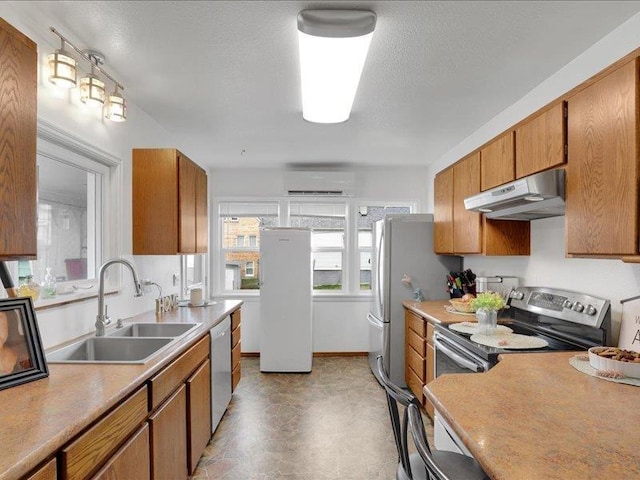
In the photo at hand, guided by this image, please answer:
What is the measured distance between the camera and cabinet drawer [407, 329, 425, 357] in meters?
3.24

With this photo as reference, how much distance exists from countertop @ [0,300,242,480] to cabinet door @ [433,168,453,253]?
2.57 m

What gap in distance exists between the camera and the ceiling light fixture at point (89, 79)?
1819mm

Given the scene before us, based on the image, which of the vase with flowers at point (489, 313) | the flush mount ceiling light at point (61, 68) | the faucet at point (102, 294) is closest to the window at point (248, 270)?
the faucet at point (102, 294)

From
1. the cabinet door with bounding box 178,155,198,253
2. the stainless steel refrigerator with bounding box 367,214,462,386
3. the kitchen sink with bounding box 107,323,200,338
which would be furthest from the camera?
the stainless steel refrigerator with bounding box 367,214,462,386

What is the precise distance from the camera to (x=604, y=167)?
5.37ft

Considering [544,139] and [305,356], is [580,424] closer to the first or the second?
[544,139]

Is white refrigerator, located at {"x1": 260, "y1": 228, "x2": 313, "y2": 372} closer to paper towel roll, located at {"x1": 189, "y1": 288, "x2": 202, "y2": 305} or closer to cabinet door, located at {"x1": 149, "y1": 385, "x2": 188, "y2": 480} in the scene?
paper towel roll, located at {"x1": 189, "y1": 288, "x2": 202, "y2": 305}

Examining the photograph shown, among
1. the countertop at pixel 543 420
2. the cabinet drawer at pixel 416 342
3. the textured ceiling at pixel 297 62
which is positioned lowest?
the cabinet drawer at pixel 416 342

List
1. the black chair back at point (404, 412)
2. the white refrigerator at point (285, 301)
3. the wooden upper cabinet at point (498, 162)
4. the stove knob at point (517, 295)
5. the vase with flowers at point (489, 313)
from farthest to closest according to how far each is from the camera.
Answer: the white refrigerator at point (285, 301) → the stove knob at point (517, 295) → the wooden upper cabinet at point (498, 162) → the vase with flowers at point (489, 313) → the black chair back at point (404, 412)

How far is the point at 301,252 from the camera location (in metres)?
4.39

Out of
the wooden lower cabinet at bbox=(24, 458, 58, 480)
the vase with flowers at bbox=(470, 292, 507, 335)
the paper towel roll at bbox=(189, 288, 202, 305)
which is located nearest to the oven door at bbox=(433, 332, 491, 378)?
the vase with flowers at bbox=(470, 292, 507, 335)

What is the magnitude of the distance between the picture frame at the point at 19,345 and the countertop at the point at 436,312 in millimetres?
2295

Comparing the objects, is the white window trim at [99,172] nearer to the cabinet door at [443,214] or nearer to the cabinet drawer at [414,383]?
the cabinet drawer at [414,383]

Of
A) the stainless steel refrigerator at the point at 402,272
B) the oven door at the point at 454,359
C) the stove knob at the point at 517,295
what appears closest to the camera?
the oven door at the point at 454,359
